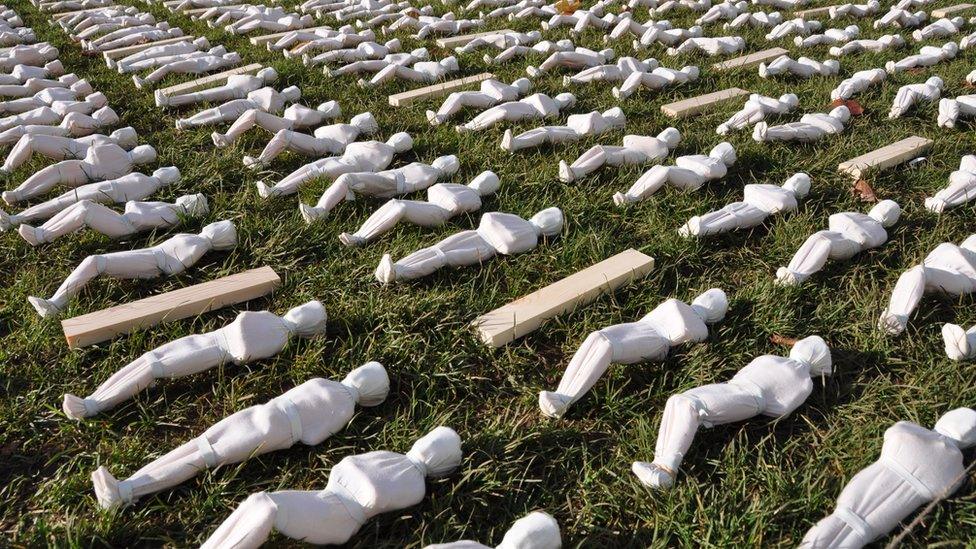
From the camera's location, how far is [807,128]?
148 inches

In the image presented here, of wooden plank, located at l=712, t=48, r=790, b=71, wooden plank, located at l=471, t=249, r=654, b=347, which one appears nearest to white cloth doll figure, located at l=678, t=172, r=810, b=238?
wooden plank, located at l=471, t=249, r=654, b=347

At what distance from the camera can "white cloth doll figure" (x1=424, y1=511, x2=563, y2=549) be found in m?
1.56

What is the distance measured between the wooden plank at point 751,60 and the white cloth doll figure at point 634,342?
3.07m

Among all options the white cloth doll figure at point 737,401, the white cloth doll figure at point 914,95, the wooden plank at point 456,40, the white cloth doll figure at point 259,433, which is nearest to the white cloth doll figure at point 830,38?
the white cloth doll figure at point 914,95

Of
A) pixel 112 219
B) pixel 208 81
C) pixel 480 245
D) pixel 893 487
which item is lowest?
pixel 893 487

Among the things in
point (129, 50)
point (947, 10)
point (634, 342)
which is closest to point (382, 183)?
point (634, 342)

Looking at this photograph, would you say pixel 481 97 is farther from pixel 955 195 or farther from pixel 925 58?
pixel 925 58

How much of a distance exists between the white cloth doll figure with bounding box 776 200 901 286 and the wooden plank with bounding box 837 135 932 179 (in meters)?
0.53

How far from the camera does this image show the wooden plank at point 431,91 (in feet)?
14.1

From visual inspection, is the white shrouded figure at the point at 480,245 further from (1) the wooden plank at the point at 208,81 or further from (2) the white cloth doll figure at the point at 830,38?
(2) the white cloth doll figure at the point at 830,38

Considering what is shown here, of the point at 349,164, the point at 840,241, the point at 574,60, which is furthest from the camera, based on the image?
the point at 574,60

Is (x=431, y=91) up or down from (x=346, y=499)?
up

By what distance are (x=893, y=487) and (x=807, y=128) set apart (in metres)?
2.51

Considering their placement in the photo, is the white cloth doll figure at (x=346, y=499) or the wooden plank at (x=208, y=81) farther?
the wooden plank at (x=208, y=81)
